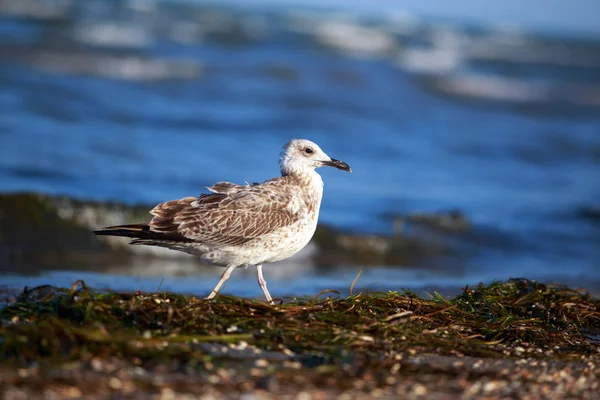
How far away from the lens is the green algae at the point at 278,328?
15.7ft

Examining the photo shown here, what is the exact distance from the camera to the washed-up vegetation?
4645 millimetres

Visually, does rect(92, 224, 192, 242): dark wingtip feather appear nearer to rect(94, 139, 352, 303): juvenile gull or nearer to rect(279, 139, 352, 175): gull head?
rect(94, 139, 352, 303): juvenile gull

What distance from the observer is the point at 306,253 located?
10.4 m

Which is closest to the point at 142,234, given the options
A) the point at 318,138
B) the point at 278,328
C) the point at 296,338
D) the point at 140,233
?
the point at 140,233

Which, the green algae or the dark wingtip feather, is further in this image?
the dark wingtip feather

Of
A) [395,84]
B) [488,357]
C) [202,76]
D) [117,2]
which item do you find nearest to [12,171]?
[488,357]

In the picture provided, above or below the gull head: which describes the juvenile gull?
below

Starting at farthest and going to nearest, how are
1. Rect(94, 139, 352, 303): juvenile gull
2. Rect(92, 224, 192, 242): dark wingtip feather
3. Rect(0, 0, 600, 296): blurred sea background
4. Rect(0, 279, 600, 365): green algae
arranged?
Rect(0, 0, 600, 296): blurred sea background, Rect(94, 139, 352, 303): juvenile gull, Rect(92, 224, 192, 242): dark wingtip feather, Rect(0, 279, 600, 365): green algae

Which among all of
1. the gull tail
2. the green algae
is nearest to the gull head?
the gull tail

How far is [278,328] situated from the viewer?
18.0ft

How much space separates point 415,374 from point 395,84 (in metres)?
19.8

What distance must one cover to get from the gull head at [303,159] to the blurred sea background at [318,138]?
144 centimetres

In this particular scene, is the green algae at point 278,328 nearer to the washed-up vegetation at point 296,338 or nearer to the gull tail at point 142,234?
the washed-up vegetation at point 296,338

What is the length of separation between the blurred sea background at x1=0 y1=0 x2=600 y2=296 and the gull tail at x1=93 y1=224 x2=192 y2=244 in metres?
0.55
